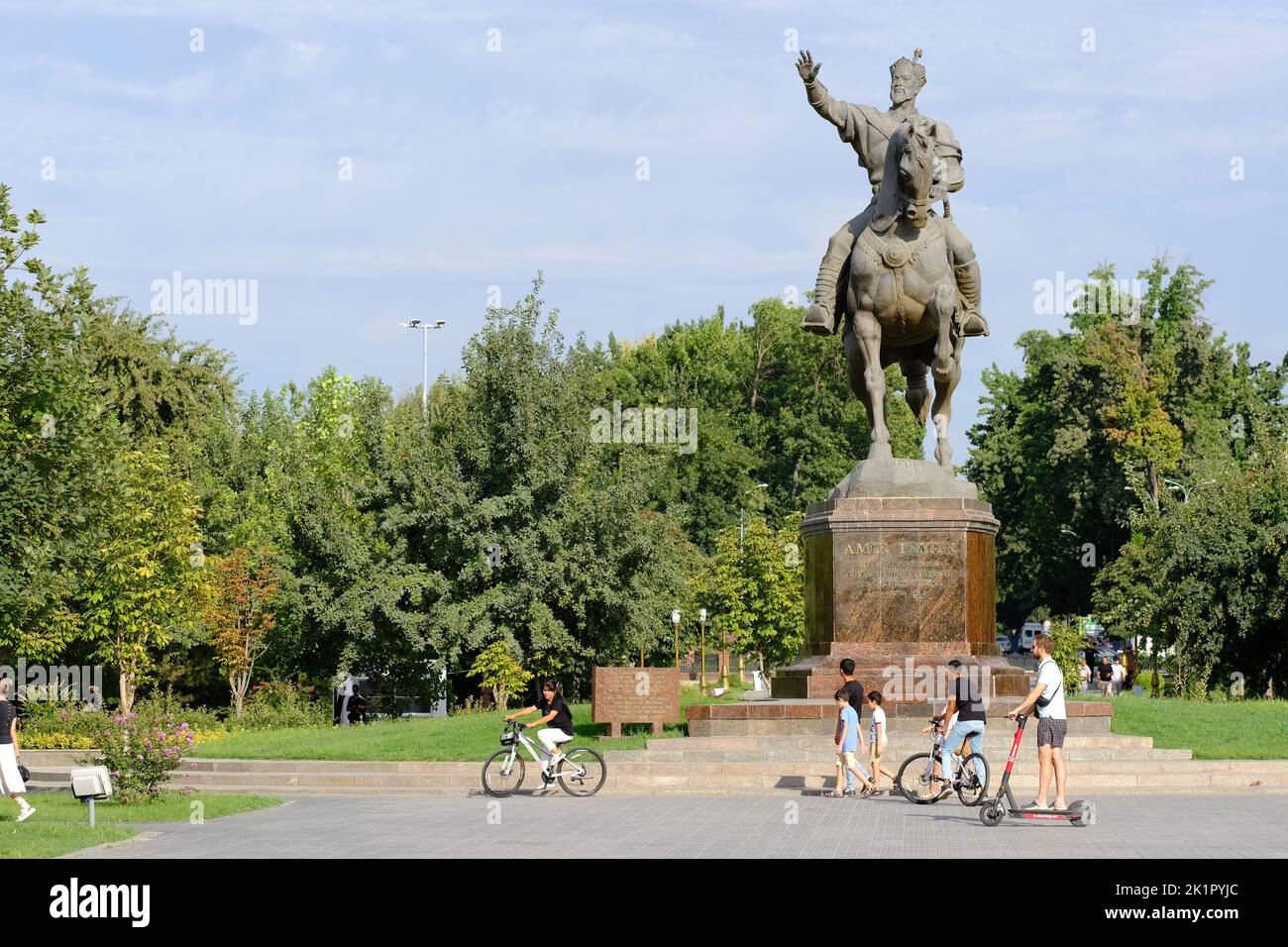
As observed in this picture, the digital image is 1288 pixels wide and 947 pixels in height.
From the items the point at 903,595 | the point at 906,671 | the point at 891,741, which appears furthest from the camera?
the point at 903,595

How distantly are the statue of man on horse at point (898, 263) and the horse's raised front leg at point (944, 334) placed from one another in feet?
0.04

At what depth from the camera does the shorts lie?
15.6 metres

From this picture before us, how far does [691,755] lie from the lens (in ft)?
68.9

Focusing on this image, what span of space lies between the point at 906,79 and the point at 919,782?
10333 millimetres

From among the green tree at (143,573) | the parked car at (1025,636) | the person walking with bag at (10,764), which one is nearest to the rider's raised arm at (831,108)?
the person walking with bag at (10,764)

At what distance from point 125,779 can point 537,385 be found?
57.2ft

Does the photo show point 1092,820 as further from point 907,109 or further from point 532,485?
point 532,485

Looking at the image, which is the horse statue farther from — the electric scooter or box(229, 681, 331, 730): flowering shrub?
box(229, 681, 331, 730): flowering shrub

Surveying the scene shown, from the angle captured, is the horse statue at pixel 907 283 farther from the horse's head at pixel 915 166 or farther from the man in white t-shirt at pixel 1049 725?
the man in white t-shirt at pixel 1049 725

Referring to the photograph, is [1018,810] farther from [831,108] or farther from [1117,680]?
[1117,680]

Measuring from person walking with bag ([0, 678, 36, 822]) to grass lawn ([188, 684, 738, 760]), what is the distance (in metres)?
→ 6.01

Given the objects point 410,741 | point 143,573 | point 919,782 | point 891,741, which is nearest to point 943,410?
point 891,741

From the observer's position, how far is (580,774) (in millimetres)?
19906

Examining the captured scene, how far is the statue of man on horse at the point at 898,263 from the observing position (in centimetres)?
2309
